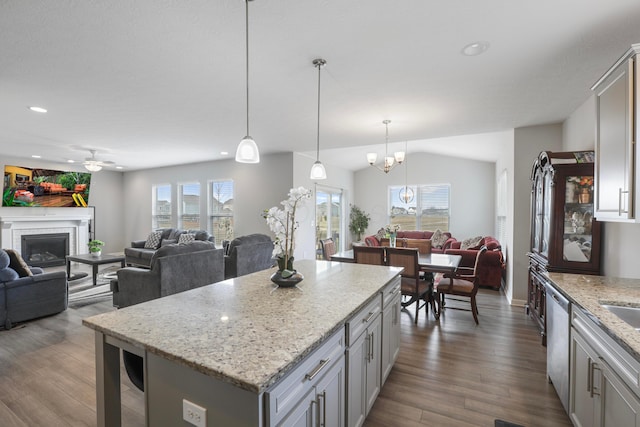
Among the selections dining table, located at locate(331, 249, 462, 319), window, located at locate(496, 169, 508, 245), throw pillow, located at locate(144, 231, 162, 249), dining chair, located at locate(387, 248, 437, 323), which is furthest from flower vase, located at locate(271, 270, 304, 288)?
throw pillow, located at locate(144, 231, 162, 249)

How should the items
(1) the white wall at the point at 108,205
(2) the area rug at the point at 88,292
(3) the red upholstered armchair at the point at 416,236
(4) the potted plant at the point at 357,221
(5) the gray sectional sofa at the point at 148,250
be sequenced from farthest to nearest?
(4) the potted plant at the point at 357,221 → (1) the white wall at the point at 108,205 → (5) the gray sectional sofa at the point at 148,250 → (3) the red upholstered armchair at the point at 416,236 → (2) the area rug at the point at 88,292

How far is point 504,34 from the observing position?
2.06 metres

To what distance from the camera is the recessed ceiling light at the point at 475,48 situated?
7.14 feet

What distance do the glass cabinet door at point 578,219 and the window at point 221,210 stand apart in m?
6.34

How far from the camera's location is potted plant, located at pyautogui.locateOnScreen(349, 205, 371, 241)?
29.3 ft

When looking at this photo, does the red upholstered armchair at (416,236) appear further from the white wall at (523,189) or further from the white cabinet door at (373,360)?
the white cabinet door at (373,360)

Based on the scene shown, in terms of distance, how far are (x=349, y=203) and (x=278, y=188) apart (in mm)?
3203

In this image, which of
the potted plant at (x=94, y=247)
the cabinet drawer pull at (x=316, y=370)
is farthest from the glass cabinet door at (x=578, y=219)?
the potted plant at (x=94, y=247)

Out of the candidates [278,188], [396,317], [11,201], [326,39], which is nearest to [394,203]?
[278,188]

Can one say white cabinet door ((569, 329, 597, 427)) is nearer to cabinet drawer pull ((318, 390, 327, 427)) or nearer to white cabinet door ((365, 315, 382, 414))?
white cabinet door ((365, 315, 382, 414))

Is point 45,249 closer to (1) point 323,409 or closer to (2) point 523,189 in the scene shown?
(1) point 323,409

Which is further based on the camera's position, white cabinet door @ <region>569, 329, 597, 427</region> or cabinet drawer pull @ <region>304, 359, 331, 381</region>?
white cabinet door @ <region>569, 329, 597, 427</region>

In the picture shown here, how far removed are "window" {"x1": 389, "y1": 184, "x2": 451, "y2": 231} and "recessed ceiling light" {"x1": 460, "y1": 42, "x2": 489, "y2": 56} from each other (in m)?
5.69

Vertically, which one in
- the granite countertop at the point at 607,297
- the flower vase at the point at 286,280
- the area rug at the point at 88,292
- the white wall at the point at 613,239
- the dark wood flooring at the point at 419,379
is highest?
the white wall at the point at 613,239
